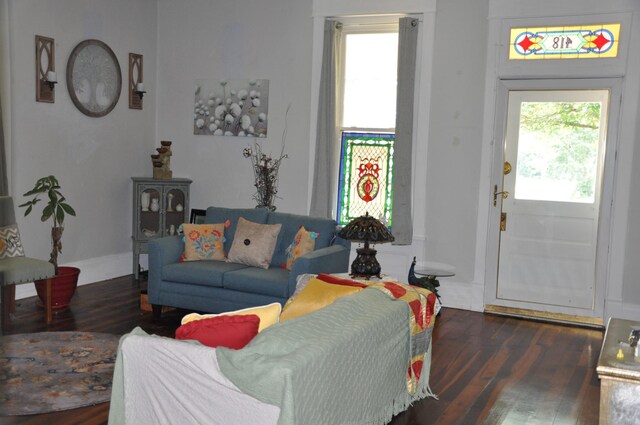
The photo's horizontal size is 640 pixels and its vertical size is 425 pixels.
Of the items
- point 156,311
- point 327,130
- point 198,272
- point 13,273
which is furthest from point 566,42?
point 13,273

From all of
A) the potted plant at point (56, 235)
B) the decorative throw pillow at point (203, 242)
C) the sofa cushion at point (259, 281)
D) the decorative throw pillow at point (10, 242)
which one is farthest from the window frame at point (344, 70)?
the decorative throw pillow at point (10, 242)

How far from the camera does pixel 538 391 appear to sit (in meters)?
4.22

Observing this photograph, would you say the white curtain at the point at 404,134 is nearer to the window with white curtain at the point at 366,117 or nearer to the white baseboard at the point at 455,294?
the window with white curtain at the point at 366,117

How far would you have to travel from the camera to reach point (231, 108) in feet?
23.8

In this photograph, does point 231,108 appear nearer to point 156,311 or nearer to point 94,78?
point 94,78

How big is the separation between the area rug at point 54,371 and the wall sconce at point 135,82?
305 cm

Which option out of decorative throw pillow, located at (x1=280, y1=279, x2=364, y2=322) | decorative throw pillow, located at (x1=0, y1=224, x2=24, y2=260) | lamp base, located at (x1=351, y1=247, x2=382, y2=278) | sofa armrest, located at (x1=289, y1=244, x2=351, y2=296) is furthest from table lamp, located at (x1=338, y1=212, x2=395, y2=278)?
decorative throw pillow, located at (x1=0, y1=224, x2=24, y2=260)

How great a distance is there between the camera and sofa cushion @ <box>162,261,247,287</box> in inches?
209

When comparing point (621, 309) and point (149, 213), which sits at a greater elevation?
point (149, 213)

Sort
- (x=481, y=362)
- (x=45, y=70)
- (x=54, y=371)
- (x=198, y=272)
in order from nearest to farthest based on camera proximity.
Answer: (x=54, y=371), (x=481, y=362), (x=198, y=272), (x=45, y=70)

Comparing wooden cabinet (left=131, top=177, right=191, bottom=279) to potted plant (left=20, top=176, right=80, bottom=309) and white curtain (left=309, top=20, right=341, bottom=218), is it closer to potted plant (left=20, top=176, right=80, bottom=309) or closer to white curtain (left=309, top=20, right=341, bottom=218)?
potted plant (left=20, top=176, right=80, bottom=309)

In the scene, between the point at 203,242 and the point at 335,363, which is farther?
the point at 203,242

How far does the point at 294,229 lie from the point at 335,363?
117 inches

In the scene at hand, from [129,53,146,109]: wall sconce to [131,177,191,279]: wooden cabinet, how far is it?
865 mm
